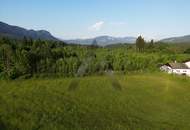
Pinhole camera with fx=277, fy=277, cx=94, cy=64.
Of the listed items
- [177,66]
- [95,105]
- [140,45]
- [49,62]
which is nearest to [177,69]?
[177,66]

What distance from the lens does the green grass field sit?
903 inches

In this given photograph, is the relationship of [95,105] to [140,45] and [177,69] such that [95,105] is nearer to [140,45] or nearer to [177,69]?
[177,69]

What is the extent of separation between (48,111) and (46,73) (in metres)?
26.8

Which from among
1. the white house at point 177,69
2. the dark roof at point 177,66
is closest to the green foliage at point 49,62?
the white house at point 177,69

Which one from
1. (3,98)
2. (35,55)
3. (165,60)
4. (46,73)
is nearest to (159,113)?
(3,98)

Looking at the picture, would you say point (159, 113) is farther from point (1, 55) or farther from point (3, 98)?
point (1, 55)

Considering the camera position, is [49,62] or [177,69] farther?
[177,69]

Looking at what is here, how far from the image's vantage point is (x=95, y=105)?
3056cm

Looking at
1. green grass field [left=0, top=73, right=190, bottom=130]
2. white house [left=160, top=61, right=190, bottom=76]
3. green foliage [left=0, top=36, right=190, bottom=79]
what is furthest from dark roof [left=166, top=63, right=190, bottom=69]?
green grass field [left=0, top=73, right=190, bottom=130]

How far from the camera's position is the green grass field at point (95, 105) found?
75.2 ft

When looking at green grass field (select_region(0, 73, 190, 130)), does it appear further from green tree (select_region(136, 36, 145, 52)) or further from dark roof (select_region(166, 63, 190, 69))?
green tree (select_region(136, 36, 145, 52))

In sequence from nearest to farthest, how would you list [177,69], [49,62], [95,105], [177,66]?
[95,105] < [49,62] < [177,69] < [177,66]

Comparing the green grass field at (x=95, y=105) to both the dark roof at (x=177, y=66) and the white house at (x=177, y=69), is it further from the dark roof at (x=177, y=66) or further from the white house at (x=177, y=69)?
the dark roof at (x=177, y=66)

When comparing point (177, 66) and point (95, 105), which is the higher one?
point (177, 66)
